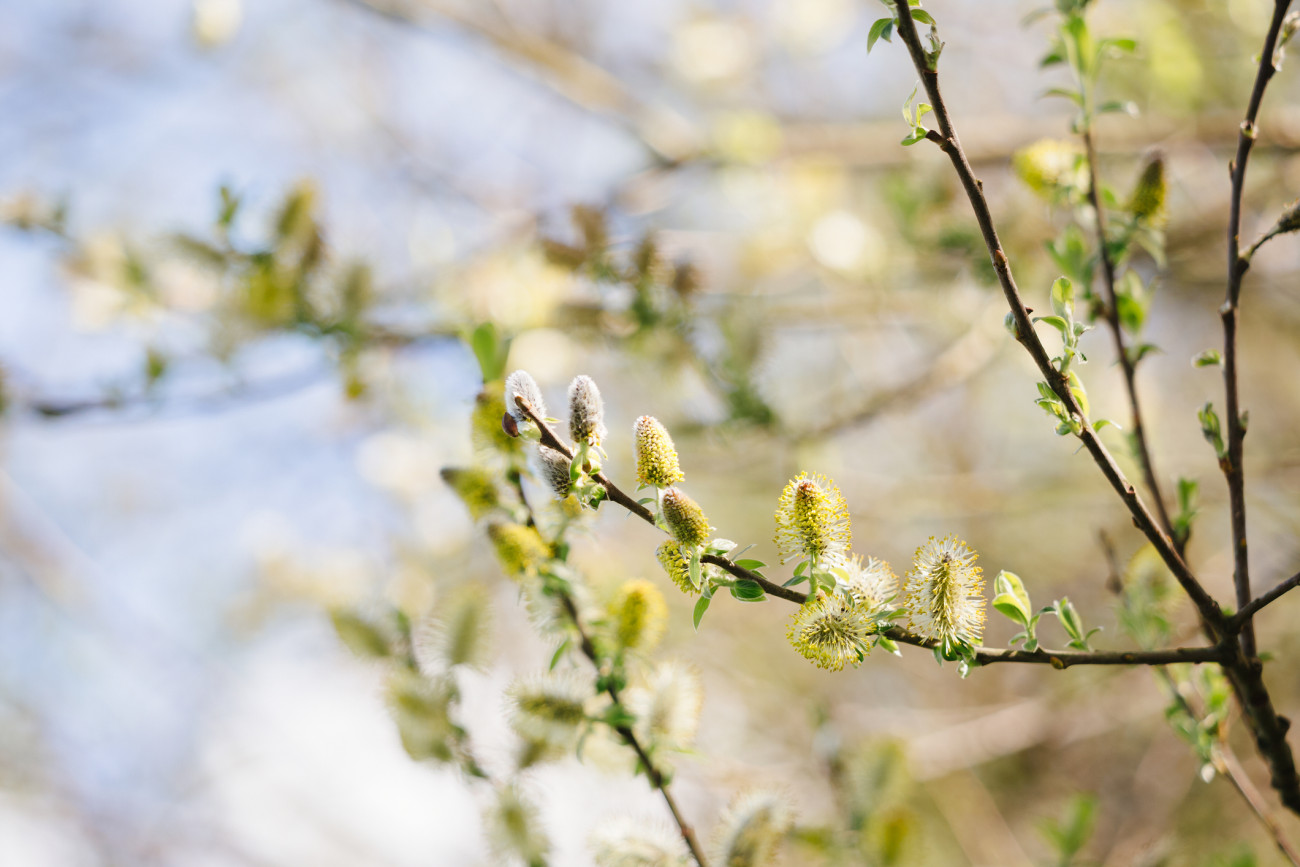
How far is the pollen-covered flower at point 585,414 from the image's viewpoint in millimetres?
457

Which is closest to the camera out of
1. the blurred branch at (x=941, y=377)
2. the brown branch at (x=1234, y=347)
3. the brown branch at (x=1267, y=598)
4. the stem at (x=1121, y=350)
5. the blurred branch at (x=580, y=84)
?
the brown branch at (x=1267, y=598)

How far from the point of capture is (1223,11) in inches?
66.0

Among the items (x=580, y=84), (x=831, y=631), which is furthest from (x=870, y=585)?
(x=580, y=84)

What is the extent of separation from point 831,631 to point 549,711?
28 centimetres

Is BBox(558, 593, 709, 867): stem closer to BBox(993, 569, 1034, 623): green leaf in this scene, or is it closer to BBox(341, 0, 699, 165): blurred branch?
BBox(993, 569, 1034, 623): green leaf

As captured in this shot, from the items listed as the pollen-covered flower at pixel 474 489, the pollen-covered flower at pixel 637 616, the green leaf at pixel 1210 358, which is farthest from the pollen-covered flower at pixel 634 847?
the green leaf at pixel 1210 358

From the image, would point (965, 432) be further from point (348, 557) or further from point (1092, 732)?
point (348, 557)

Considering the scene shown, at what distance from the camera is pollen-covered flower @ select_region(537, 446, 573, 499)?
453 mm

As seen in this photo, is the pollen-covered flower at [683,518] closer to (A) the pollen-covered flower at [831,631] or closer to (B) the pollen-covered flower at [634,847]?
(A) the pollen-covered flower at [831,631]

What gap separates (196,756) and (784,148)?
2.83m

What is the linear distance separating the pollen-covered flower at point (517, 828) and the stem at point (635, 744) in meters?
0.16

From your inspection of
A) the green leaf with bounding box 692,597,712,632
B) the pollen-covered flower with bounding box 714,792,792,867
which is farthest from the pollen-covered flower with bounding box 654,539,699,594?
the pollen-covered flower with bounding box 714,792,792,867

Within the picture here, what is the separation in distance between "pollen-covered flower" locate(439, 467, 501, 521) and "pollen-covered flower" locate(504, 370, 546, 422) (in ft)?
0.56

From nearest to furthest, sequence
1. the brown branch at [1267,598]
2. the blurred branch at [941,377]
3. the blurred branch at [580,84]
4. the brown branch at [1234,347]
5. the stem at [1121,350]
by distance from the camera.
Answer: the brown branch at [1267,598], the brown branch at [1234,347], the stem at [1121,350], the blurred branch at [941,377], the blurred branch at [580,84]
